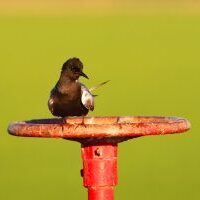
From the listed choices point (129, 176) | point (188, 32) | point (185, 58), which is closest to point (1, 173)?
point (129, 176)

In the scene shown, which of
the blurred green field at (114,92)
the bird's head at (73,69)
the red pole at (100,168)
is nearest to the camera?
the red pole at (100,168)

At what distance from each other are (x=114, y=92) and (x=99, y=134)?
59.0ft

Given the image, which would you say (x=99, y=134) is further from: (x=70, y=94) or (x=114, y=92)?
(x=114, y=92)

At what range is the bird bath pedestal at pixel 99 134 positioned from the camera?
659 centimetres

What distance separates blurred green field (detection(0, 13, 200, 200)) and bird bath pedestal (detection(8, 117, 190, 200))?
6396 mm

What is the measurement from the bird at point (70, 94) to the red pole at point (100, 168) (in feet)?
3.21

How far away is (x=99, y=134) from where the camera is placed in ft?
21.6

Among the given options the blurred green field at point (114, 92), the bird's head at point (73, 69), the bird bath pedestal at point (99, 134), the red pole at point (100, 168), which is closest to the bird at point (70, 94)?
the bird's head at point (73, 69)

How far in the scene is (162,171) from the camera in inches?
613

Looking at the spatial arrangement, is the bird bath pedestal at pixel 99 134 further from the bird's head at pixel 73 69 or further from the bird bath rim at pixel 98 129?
the bird's head at pixel 73 69

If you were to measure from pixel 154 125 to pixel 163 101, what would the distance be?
51.1 feet

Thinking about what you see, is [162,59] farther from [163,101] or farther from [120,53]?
[163,101]

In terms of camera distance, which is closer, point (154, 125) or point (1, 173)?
point (154, 125)

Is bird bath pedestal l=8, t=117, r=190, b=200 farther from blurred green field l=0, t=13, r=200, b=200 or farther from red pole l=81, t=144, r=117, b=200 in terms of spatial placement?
blurred green field l=0, t=13, r=200, b=200
